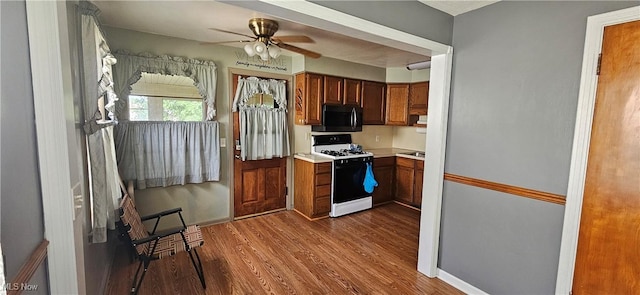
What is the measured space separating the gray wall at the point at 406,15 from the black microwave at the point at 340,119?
6.88ft

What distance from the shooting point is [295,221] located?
377 cm

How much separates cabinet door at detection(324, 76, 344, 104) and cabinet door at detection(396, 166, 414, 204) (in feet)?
5.11

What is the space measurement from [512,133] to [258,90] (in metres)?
2.92

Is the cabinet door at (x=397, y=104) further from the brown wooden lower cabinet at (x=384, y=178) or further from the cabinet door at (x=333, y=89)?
the cabinet door at (x=333, y=89)

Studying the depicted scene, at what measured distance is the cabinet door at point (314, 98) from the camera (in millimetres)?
3891

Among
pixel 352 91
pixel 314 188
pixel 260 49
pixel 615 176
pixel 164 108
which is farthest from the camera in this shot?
pixel 352 91

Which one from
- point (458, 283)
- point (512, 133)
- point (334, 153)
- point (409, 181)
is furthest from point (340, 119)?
point (458, 283)

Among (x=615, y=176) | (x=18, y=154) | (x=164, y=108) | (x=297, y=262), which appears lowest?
(x=297, y=262)

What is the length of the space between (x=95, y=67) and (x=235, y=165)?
7.28 ft

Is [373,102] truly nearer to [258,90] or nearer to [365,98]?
[365,98]

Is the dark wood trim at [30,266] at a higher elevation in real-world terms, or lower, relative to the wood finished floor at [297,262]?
higher

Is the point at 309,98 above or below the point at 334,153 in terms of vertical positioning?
above

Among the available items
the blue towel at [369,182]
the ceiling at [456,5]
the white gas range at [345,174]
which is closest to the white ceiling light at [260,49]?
the ceiling at [456,5]

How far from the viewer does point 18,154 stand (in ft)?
2.92
